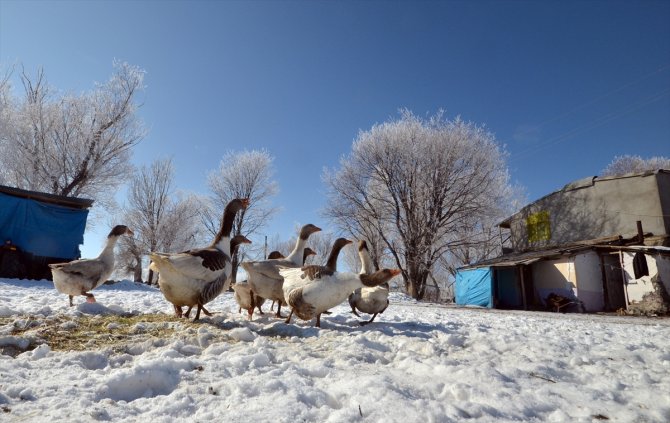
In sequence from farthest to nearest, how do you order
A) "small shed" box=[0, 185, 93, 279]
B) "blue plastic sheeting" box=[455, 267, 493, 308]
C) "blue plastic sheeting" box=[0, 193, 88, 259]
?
"blue plastic sheeting" box=[455, 267, 493, 308] → "blue plastic sheeting" box=[0, 193, 88, 259] → "small shed" box=[0, 185, 93, 279]

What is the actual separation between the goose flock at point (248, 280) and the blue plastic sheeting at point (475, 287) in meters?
16.4

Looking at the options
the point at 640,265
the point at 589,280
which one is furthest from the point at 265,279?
the point at 589,280

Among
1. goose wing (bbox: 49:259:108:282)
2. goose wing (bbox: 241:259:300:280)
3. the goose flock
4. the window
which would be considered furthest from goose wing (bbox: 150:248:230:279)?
the window

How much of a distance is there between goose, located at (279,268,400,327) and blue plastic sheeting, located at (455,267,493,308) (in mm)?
17519

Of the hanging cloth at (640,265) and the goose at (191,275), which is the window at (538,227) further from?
the goose at (191,275)

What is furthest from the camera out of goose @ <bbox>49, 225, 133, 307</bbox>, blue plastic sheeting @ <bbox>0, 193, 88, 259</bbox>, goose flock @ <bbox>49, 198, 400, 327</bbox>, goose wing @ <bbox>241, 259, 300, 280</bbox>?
blue plastic sheeting @ <bbox>0, 193, 88, 259</bbox>

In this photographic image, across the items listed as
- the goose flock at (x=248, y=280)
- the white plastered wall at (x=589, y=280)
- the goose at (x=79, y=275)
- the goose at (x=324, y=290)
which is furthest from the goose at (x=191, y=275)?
the white plastered wall at (x=589, y=280)

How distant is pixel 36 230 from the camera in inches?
556

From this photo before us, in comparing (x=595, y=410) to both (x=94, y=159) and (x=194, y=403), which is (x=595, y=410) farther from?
(x=94, y=159)

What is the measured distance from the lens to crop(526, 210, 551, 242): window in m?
22.6

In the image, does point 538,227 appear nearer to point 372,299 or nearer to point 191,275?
point 372,299

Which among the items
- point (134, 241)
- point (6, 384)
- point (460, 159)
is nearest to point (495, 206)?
point (460, 159)

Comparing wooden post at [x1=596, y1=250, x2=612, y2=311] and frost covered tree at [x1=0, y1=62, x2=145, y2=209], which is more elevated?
frost covered tree at [x1=0, y1=62, x2=145, y2=209]

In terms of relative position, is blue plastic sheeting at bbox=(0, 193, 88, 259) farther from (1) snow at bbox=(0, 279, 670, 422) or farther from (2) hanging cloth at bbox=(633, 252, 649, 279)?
(2) hanging cloth at bbox=(633, 252, 649, 279)
